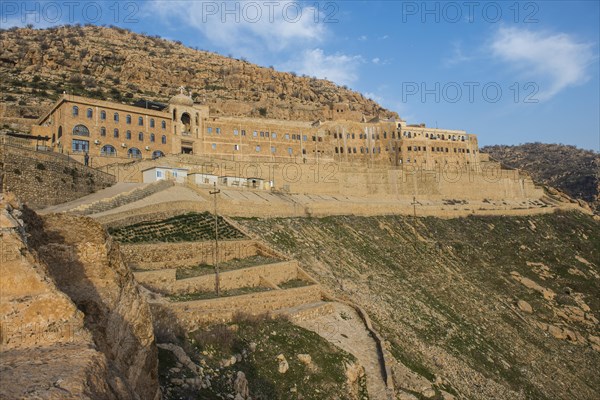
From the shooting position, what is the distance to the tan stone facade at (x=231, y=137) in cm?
4897

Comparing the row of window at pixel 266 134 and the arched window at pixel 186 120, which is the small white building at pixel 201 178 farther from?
the row of window at pixel 266 134

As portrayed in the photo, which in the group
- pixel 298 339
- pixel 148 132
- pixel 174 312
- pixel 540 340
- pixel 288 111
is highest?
pixel 288 111

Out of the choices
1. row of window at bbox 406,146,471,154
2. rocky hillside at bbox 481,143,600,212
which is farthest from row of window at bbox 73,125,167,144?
rocky hillside at bbox 481,143,600,212

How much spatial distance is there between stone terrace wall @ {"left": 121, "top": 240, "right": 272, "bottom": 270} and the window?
2487cm

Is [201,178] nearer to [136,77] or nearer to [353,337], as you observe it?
[353,337]

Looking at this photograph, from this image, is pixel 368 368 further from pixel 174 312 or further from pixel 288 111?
pixel 288 111

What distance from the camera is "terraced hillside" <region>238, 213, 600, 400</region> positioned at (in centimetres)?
2705

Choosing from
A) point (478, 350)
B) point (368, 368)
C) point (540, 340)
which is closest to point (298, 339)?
point (368, 368)

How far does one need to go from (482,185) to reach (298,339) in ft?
175

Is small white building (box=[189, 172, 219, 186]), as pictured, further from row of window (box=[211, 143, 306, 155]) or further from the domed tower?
row of window (box=[211, 143, 306, 155])

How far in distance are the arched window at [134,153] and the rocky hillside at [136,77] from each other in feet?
74.5

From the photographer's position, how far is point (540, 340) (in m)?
34.5

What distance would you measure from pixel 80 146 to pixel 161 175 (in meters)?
9.22

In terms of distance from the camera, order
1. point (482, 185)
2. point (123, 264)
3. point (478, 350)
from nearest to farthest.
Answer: point (123, 264)
point (478, 350)
point (482, 185)
